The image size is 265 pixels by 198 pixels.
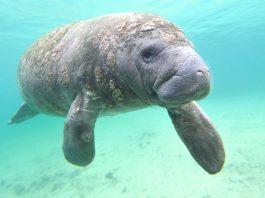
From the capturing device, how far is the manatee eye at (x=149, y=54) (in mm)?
3277

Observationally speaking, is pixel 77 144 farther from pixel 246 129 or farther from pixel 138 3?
pixel 138 3

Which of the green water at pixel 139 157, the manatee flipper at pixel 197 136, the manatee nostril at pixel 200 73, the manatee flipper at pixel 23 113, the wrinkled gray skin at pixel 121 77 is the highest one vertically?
the manatee nostril at pixel 200 73

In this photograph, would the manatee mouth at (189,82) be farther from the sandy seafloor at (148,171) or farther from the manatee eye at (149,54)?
the sandy seafloor at (148,171)

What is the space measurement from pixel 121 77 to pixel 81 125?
94 cm

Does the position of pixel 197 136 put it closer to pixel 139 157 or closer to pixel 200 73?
pixel 200 73

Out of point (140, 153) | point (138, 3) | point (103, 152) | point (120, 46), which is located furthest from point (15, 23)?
point (120, 46)

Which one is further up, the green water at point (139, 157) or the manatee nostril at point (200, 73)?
the manatee nostril at point (200, 73)

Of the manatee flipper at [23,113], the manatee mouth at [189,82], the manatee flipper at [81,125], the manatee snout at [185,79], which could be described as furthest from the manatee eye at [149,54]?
the manatee flipper at [23,113]

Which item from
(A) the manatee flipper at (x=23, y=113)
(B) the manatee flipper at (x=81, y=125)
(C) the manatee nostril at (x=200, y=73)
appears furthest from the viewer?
(A) the manatee flipper at (x=23, y=113)

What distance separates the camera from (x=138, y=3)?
87.5 feet

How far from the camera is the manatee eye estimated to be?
328 cm

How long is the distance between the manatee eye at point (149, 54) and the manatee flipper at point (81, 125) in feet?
3.68

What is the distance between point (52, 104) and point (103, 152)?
11222mm

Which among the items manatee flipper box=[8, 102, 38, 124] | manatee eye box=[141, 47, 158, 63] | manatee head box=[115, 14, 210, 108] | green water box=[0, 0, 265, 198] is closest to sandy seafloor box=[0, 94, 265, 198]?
green water box=[0, 0, 265, 198]
